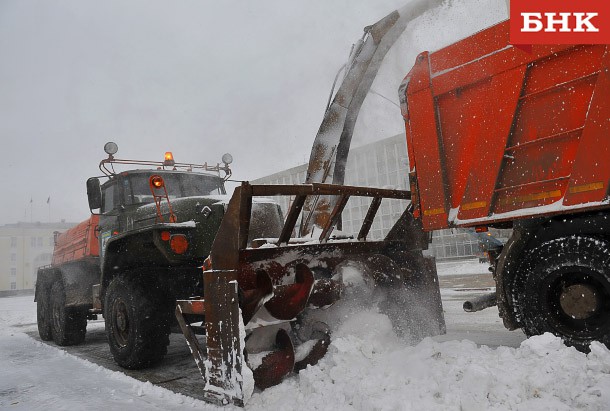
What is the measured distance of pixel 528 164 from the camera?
3.42 meters

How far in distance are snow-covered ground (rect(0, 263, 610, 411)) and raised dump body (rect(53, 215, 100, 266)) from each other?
2514 millimetres

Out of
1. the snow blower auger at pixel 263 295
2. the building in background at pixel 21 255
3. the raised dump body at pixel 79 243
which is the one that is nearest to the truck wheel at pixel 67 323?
the raised dump body at pixel 79 243

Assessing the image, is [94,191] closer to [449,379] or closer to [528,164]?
[449,379]

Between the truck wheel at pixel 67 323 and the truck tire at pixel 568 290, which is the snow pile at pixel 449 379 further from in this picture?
the truck wheel at pixel 67 323

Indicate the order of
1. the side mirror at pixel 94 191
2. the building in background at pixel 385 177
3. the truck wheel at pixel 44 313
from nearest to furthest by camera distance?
the side mirror at pixel 94 191 < the truck wheel at pixel 44 313 < the building in background at pixel 385 177

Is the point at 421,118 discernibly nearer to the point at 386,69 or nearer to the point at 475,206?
the point at 475,206

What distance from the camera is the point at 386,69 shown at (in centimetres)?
562

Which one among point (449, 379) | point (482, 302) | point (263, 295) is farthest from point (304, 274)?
point (482, 302)

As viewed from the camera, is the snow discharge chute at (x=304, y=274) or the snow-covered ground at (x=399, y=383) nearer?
the snow-covered ground at (x=399, y=383)

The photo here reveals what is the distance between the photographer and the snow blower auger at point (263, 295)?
10.5 ft

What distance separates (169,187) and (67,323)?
2.97 meters

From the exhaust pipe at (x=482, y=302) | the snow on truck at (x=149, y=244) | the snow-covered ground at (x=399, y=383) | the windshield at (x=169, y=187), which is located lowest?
the snow-covered ground at (x=399, y=383)

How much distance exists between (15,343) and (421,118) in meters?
7.79

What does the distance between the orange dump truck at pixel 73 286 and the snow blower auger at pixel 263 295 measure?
3878 millimetres
